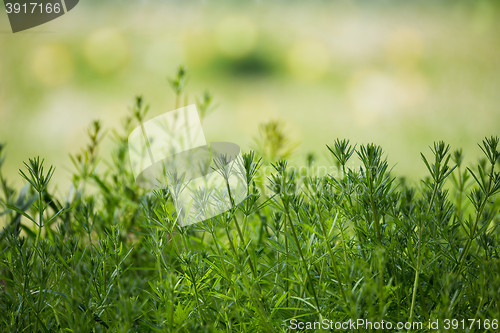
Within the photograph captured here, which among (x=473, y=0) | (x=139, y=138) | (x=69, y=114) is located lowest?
(x=139, y=138)

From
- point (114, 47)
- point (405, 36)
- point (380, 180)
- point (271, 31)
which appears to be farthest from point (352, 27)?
point (380, 180)

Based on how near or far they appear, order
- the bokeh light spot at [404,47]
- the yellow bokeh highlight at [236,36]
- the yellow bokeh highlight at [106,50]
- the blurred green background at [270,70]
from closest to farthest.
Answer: the blurred green background at [270,70]
the bokeh light spot at [404,47]
the yellow bokeh highlight at [106,50]
the yellow bokeh highlight at [236,36]

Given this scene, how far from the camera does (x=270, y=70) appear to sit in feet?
5.79

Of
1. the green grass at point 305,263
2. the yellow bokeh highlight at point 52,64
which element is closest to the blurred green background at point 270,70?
the yellow bokeh highlight at point 52,64

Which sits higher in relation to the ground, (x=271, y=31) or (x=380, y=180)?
(x=271, y=31)

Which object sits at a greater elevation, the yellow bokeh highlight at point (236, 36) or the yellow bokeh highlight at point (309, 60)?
the yellow bokeh highlight at point (236, 36)

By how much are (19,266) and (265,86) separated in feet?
4.74

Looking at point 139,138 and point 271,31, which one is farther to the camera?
point 271,31

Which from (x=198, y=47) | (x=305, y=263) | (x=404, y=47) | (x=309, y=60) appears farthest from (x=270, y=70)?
(x=305, y=263)

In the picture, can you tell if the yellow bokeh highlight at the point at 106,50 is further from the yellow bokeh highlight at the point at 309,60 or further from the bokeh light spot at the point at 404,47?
the bokeh light spot at the point at 404,47

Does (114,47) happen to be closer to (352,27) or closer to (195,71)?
(195,71)

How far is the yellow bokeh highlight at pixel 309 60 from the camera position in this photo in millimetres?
1745

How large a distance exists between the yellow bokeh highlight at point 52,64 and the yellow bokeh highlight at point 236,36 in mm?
697

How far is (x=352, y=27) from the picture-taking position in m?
1.78
